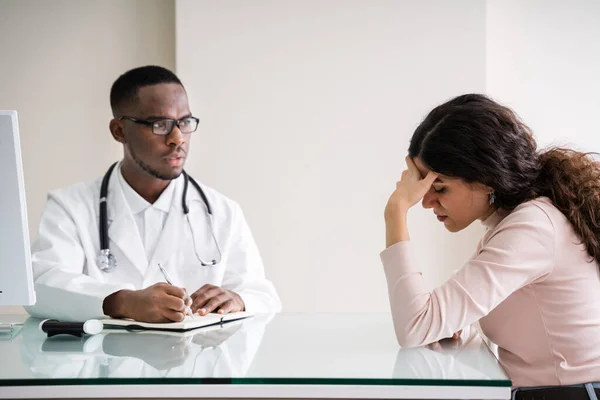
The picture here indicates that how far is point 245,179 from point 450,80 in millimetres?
1155

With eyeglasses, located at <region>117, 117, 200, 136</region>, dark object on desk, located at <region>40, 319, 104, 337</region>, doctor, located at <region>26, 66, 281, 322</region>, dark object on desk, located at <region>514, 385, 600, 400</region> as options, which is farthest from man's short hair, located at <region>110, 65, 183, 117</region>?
dark object on desk, located at <region>514, 385, 600, 400</region>

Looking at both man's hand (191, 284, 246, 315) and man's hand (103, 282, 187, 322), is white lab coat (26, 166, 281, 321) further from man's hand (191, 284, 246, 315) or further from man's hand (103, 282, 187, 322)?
man's hand (103, 282, 187, 322)

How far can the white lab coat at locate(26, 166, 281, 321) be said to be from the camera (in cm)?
232

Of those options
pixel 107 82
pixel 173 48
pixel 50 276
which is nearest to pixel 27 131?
pixel 107 82

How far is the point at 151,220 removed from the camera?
258cm

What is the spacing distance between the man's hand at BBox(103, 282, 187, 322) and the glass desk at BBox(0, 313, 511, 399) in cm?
9

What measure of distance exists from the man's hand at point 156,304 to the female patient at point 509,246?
54 centimetres

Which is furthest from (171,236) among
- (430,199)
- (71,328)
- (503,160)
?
(503,160)

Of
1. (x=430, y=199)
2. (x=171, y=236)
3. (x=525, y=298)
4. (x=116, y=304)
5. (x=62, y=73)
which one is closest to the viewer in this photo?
(x=525, y=298)

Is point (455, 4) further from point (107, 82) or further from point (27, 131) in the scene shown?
point (27, 131)

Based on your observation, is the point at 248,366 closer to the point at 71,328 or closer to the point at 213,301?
the point at 71,328

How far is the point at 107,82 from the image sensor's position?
3.86 meters

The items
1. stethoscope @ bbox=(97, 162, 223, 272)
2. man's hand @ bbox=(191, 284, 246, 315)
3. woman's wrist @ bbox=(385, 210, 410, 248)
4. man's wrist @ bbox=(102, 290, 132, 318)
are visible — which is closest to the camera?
woman's wrist @ bbox=(385, 210, 410, 248)

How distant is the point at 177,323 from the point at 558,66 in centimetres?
278
